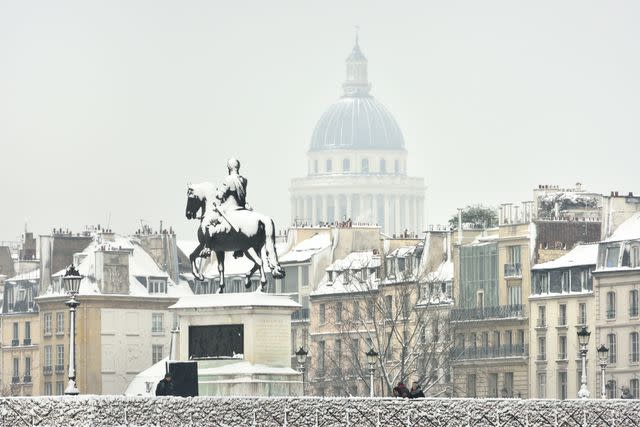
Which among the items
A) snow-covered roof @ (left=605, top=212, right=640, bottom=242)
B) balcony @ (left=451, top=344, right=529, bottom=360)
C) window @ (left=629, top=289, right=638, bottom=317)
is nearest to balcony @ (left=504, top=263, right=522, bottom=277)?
balcony @ (left=451, top=344, right=529, bottom=360)

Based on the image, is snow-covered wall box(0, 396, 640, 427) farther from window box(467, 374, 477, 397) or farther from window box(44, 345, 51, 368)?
window box(44, 345, 51, 368)

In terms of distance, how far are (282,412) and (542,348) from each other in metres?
72.9

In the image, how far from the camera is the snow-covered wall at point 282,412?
6925cm

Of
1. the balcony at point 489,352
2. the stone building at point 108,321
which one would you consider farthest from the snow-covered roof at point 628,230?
the stone building at point 108,321

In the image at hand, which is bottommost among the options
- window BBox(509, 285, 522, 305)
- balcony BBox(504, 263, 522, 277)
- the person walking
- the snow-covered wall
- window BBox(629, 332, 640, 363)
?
the snow-covered wall

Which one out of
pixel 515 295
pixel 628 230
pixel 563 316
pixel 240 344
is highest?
pixel 628 230

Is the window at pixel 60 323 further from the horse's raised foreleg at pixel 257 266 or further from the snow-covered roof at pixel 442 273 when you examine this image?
the horse's raised foreleg at pixel 257 266

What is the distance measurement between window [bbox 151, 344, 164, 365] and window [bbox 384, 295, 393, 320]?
19466mm

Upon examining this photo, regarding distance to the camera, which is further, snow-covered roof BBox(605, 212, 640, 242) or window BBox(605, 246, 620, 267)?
snow-covered roof BBox(605, 212, 640, 242)

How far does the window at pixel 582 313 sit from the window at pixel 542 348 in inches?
117

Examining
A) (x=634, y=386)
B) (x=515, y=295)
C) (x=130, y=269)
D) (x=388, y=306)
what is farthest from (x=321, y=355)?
(x=634, y=386)

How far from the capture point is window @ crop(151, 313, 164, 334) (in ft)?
551

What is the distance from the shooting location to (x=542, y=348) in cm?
14350

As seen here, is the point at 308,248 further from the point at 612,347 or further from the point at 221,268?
the point at 221,268
